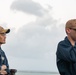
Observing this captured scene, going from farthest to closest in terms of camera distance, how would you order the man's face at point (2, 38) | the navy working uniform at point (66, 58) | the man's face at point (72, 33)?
the man's face at point (2, 38), the man's face at point (72, 33), the navy working uniform at point (66, 58)

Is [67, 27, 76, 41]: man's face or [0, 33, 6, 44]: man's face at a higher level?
[67, 27, 76, 41]: man's face

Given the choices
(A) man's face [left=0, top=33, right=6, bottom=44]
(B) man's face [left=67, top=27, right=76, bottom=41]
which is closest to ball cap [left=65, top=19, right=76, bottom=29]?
(B) man's face [left=67, top=27, right=76, bottom=41]

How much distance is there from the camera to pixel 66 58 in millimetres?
4582

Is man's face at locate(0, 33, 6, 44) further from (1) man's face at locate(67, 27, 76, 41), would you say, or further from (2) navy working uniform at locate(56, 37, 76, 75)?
(1) man's face at locate(67, 27, 76, 41)

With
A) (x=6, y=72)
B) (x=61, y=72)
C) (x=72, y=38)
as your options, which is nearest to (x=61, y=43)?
(x=72, y=38)

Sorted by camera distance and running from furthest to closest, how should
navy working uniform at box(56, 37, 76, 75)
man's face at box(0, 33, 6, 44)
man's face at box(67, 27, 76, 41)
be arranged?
man's face at box(0, 33, 6, 44) < man's face at box(67, 27, 76, 41) < navy working uniform at box(56, 37, 76, 75)

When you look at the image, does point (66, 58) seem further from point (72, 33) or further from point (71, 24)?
point (71, 24)

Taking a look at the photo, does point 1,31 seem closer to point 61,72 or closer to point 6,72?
point 6,72

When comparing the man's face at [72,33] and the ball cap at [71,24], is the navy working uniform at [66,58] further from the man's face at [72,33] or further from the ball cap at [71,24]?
the ball cap at [71,24]

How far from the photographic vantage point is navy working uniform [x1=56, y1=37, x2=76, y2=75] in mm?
4559

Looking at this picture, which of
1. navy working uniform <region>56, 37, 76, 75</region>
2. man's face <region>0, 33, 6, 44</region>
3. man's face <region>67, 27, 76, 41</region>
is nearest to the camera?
navy working uniform <region>56, 37, 76, 75</region>

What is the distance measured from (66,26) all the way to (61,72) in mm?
794

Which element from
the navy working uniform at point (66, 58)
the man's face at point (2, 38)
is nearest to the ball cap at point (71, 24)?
the navy working uniform at point (66, 58)

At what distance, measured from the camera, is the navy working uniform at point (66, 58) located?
4.56 meters
